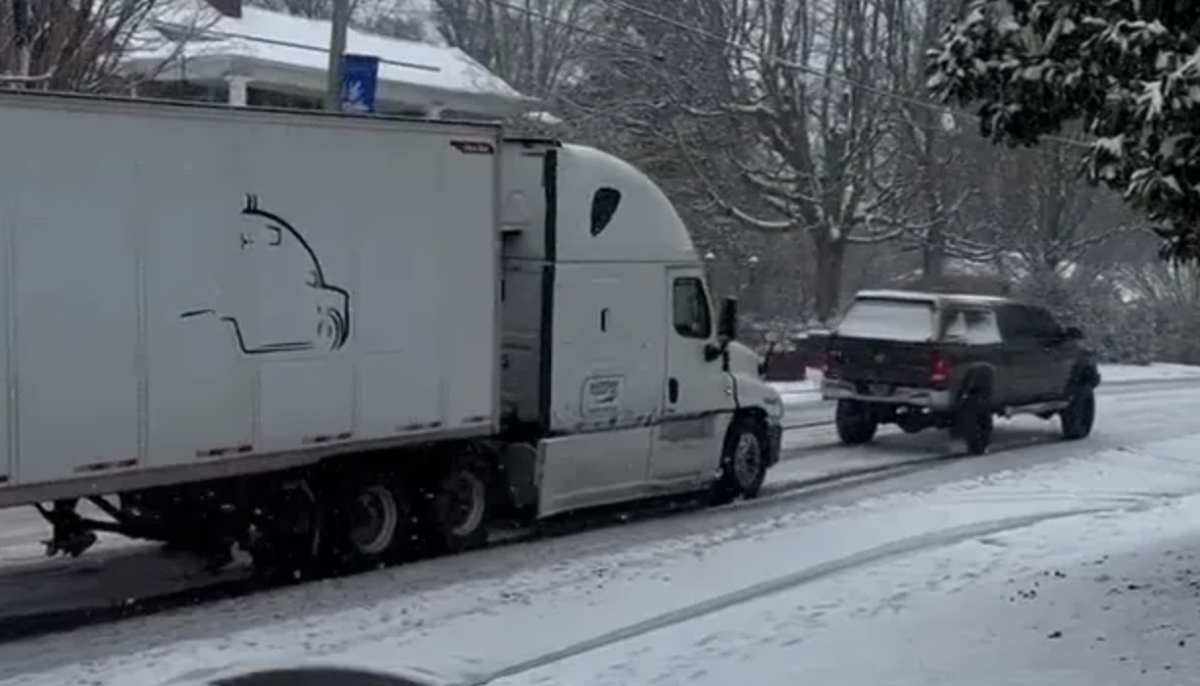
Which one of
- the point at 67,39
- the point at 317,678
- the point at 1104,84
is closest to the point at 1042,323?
the point at 67,39

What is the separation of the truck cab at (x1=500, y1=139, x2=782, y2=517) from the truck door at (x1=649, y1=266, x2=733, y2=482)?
0.06 ft

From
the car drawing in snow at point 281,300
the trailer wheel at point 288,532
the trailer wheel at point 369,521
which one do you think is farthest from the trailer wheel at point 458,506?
the car drawing in snow at point 281,300

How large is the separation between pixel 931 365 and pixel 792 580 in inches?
419

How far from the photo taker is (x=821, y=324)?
136 ft

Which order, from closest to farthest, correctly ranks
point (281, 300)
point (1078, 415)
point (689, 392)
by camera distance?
point (281, 300), point (689, 392), point (1078, 415)

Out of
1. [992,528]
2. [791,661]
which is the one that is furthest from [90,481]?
[992,528]

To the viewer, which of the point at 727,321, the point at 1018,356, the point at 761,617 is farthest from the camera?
the point at 1018,356

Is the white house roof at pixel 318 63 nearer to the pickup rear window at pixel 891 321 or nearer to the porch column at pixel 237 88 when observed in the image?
the porch column at pixel 237 88

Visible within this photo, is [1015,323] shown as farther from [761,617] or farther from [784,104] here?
[784,104]

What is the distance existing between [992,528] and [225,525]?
6371 millimetres

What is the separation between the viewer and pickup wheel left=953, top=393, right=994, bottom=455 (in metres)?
23.3

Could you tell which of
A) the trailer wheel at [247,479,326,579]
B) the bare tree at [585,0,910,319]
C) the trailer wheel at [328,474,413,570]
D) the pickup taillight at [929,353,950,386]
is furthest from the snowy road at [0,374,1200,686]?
the bare tree at [585,0,910,319]

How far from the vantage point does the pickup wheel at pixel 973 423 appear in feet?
76.5

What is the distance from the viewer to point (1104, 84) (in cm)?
1198
